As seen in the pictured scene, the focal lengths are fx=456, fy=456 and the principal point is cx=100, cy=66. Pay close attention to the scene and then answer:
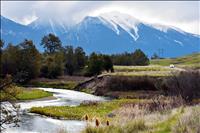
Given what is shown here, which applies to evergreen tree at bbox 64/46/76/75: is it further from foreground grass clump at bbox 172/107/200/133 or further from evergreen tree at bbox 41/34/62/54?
foreground grass clump at bbox 172/107/200/133

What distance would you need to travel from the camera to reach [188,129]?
14.0 m

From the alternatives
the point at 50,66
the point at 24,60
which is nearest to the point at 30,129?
the point at 24,60

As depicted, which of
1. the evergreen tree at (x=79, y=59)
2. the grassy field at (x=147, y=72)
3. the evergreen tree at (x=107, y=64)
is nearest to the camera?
the grassy field at (x=147, y=72)

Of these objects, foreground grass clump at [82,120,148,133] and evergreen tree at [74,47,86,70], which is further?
evergreen tree at [74,47,86,70]

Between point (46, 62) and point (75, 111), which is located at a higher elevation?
point (46, 62)

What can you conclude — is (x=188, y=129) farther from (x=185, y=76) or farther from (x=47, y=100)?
(x=47, y=100)

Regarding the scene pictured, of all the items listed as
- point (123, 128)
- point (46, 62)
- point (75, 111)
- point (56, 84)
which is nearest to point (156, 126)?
point (123, 128)

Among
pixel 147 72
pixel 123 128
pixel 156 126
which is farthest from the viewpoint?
pixel 147 72

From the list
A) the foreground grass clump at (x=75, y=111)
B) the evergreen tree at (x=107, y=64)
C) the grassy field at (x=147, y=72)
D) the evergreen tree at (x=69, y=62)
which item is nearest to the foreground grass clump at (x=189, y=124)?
the foreground grass clump at (x=75, y=111)

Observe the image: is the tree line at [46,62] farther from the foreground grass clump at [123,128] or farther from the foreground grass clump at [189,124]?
the foreground grass clump at [189,124]

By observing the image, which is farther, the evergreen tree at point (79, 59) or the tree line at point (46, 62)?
the evergreen tree at point (79, 59)

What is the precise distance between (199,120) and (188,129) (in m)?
1.37

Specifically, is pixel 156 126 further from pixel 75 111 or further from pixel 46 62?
pixel 46 62

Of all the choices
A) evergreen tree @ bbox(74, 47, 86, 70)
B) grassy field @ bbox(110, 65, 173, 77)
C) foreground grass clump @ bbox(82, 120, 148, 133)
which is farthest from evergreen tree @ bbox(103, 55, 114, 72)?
foreground grass clump @ bbox(82, 120, 148, 133)
